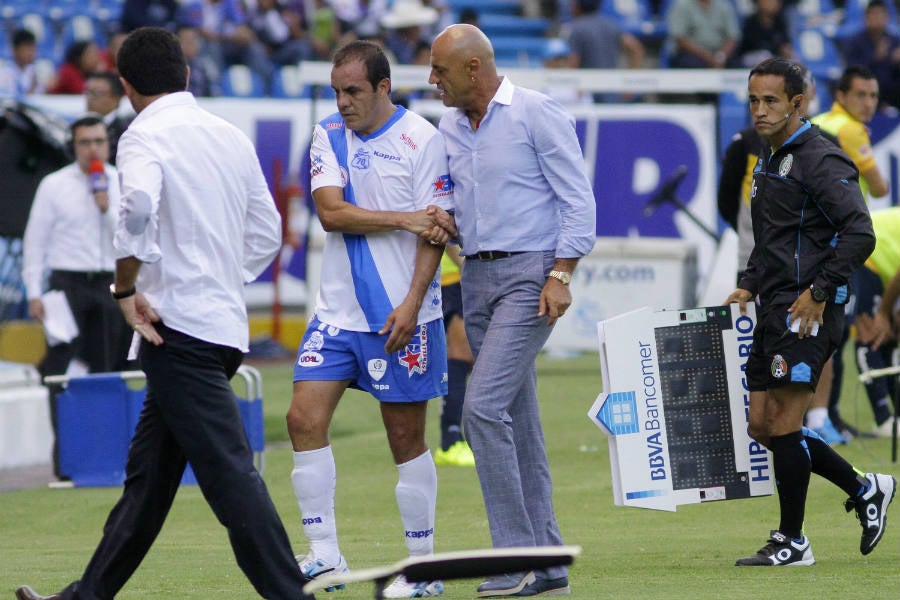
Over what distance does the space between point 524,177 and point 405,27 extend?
15.5 meters

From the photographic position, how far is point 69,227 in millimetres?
10656

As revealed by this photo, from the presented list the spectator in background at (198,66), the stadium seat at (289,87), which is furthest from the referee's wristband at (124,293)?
the stadium seat at (289,87)

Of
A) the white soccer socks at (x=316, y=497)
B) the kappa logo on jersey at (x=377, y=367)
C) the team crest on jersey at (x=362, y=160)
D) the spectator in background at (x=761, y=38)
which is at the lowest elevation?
the white soccer socks at (x=316, y=497)

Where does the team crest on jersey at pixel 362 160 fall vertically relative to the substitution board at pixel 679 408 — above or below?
above

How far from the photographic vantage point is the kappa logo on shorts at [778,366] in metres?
6.42

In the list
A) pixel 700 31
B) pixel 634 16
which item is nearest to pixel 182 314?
pixel 700 31

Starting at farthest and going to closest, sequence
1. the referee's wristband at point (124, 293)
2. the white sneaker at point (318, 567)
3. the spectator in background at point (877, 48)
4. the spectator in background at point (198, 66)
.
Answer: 1. the spectator in background at point (877, 48)
2. the spectator in background at point (198, 66)
3. the white sneaker at point (318, 567)
4. the referee's wristband at point (124, 293)

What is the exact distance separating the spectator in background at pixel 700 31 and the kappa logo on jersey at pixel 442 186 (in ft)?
51.1

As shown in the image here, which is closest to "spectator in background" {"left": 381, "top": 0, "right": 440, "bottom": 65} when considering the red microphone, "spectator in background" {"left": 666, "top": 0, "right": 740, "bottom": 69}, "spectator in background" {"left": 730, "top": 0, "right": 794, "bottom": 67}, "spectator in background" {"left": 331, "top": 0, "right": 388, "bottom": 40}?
"spectator in background" {"left": 331, "top": 0, "right": 388, "bottom": 40}

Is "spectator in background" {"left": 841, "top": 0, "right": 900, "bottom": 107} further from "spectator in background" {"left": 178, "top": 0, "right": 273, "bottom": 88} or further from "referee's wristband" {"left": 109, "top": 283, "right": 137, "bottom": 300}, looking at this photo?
"referee's wristband" {"left": 109, "top": 283, "right": 137, "bottom": 300}

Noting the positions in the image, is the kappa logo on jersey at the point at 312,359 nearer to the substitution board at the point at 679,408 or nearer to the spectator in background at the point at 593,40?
the substitution board at the point at 679,408

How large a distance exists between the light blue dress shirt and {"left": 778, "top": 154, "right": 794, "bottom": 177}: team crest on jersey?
91 cm

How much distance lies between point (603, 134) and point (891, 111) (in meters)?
3.80

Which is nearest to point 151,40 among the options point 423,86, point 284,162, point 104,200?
point 104,200
